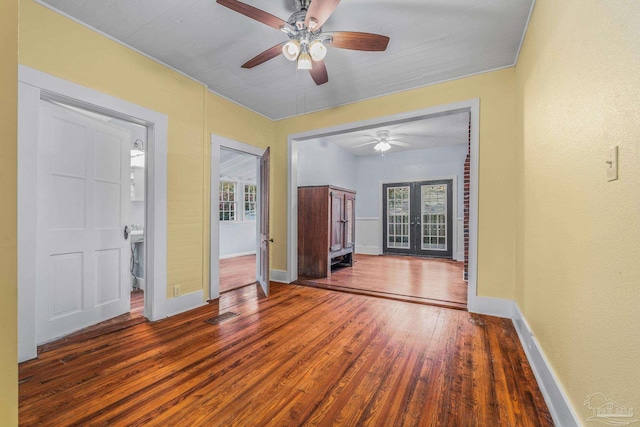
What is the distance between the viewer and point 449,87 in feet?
→ 10.5

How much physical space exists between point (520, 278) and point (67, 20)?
180 inches

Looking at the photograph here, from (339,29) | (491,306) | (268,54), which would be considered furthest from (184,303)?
(491,306)

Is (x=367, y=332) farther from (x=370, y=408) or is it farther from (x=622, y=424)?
(x=622, y=424)

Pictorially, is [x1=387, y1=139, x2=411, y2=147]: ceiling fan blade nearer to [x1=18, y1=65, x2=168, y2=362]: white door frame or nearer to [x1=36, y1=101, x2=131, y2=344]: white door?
[x1=18, y1=65, x2=168, y2=362]: white door frame

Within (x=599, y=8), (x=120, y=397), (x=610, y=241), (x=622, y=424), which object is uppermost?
(x=599, y=8)

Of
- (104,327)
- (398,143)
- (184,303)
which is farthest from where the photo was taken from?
(398,143)

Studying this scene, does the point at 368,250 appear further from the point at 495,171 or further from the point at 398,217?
the point at 495,171

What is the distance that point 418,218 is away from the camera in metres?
7.34

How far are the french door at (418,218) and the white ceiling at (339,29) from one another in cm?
434

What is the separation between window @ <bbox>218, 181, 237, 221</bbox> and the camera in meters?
7.14

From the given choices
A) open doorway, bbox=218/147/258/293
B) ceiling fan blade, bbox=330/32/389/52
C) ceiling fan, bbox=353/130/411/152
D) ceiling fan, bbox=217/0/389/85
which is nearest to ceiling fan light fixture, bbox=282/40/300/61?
ceiling fan, bbox=217/0/389/85

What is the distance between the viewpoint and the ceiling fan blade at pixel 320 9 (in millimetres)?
1682

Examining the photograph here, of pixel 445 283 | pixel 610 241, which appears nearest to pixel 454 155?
pixel 445 283

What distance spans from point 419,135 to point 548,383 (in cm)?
519
